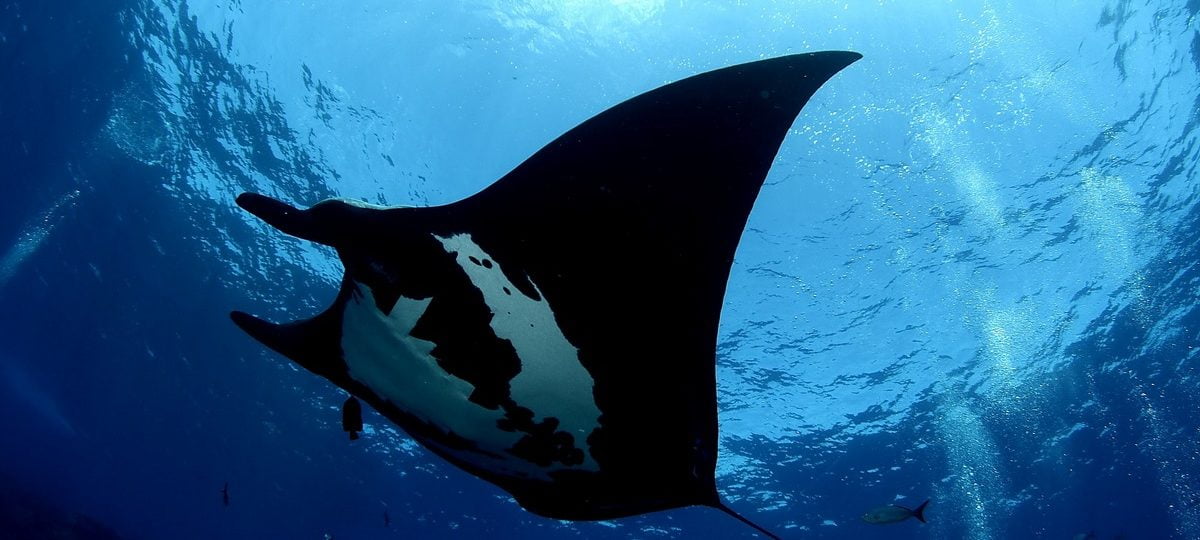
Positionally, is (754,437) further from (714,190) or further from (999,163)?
(714,190)

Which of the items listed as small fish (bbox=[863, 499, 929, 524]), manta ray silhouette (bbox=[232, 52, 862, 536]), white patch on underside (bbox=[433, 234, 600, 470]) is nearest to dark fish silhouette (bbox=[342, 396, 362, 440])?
manta ray silhouette (bbox=[232, 52, 862, 536])

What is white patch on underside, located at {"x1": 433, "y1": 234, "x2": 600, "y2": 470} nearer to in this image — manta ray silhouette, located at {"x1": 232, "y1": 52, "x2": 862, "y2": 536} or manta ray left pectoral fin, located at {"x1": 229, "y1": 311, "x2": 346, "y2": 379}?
manta ray silhouette, located at {"x1": 232, "y1": 52, "x2": 862, "y2": 536}

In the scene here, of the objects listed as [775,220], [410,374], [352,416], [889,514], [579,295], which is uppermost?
[775,220]

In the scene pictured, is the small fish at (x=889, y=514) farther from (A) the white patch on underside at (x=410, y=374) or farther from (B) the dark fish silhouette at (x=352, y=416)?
(B) the dark fish silhouette at (x=352, y=416)

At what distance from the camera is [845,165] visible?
11117 mm

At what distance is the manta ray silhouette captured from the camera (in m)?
2.25

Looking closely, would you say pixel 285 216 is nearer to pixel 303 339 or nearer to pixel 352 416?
pixel 303 339

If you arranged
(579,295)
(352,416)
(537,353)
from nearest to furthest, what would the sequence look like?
1. (579,295)
2. (537,353)
3. (352,416)

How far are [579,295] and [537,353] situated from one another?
0.36m

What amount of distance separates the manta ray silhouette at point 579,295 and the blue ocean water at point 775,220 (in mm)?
8143

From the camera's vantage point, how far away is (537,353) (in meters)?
2.75

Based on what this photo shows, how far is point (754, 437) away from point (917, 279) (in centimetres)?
785

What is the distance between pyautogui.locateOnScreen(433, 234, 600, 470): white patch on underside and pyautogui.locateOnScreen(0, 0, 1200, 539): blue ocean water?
8186 millimetres

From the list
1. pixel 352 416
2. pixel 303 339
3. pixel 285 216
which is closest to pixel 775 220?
pixel 352 416
